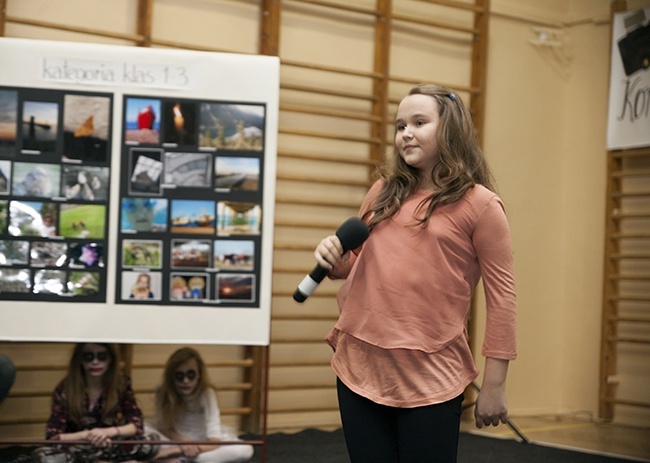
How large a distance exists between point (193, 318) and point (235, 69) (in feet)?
2.97

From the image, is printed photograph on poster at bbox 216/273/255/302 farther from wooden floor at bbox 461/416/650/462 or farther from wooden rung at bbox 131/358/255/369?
wooden floor at bbox 461/416/650/462

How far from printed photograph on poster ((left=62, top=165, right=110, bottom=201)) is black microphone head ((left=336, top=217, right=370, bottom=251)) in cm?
150

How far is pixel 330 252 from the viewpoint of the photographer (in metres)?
1.62

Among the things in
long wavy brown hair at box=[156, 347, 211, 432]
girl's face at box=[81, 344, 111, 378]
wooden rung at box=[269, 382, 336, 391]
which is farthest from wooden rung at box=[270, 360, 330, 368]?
girl's face at box=[81, 344, 111, 378]

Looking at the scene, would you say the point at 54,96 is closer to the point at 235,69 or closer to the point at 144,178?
the point at 144,178

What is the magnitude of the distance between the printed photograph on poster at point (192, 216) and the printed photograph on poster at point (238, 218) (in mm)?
32

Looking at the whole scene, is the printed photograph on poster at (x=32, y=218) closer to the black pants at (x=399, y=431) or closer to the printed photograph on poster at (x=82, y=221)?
the printed photograph on poster at (x=82, y=221)

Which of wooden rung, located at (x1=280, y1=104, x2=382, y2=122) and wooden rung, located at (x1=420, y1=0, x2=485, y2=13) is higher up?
wooden rung, located at (x1=420, y1=0, x2=485, y2=13)

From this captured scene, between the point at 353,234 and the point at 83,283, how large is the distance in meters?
1.53

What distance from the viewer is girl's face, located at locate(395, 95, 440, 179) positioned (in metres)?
1.65

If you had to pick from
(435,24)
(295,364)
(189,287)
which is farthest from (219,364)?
(435,24)

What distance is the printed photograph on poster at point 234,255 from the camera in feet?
9.71

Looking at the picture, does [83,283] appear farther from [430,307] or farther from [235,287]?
[430,307]

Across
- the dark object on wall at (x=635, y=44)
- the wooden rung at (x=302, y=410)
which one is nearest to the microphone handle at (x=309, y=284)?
the wooden rung at (x=302, y=410)
